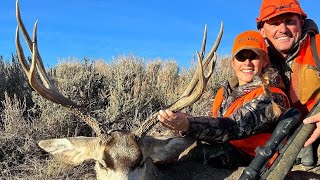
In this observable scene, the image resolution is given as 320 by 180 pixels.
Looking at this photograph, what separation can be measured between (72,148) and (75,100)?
306cm

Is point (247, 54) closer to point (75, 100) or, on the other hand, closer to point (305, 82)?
point (305, 82)

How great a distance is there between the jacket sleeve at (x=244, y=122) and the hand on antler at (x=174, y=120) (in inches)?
9.1

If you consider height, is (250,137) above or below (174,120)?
below

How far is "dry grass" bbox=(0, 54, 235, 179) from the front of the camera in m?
5.11

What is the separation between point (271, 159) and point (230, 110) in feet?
1.83

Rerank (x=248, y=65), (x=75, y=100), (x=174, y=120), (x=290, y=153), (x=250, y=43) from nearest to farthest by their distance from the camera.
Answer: (x=174, y=120) → (x=290, y=153) → (x=250, y=43) → (x=248, y=65) → (x=75, y=100)

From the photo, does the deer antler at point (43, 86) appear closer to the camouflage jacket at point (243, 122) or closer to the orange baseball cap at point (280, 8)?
the camouflage jacket at point (243, 122)

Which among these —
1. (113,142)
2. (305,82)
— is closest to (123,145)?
(113,142)

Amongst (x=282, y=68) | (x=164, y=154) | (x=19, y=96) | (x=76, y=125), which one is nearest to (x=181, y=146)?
(x=164, y=154)

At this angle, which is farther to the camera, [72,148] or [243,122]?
[72,148]

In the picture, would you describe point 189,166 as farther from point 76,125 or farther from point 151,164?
point 76,125

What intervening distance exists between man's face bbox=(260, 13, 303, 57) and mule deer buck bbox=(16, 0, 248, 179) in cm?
82

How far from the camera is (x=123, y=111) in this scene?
6520 millimetres

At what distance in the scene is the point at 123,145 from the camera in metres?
3.58
